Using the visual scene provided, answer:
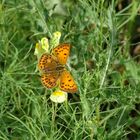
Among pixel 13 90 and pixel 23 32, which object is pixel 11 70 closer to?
pixel 13 90

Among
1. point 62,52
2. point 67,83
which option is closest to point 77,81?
point 67,83

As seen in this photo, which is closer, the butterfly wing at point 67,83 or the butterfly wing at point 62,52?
the butterfly wing at point 67,83

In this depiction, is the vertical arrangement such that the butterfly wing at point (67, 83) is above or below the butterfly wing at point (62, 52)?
below

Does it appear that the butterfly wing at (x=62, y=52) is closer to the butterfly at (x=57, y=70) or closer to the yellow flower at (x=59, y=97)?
the butterfly at (x=57, y=70)

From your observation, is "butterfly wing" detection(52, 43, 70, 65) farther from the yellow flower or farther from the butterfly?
the yellow flower

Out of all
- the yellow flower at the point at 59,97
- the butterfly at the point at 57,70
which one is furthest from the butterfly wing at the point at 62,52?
the yellow flower at the point at 59,97

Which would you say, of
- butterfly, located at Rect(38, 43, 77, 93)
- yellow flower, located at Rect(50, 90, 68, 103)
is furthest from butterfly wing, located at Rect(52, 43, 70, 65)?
yellow flower, located at Rect(50, 90, 68, 103)
